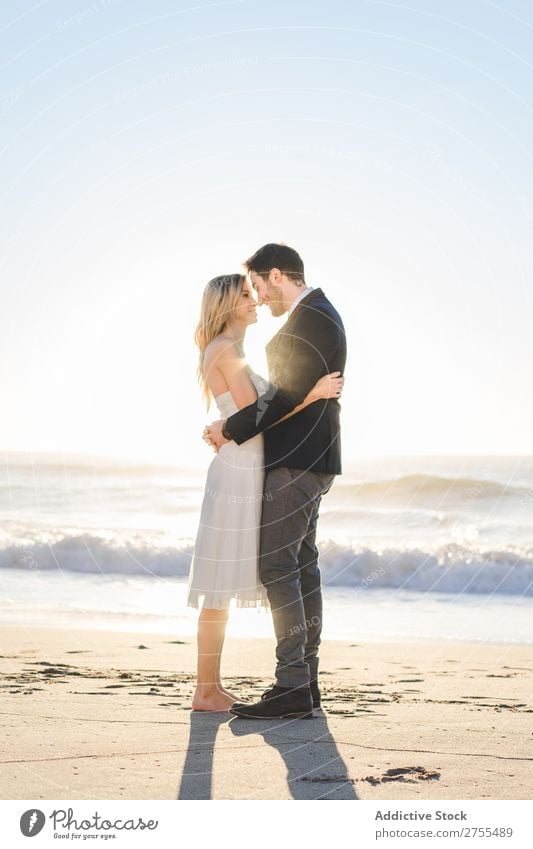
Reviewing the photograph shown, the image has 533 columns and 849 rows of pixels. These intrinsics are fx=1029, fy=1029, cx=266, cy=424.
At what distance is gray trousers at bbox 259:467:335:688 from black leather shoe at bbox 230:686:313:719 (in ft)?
0.16

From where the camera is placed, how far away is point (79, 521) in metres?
18.6

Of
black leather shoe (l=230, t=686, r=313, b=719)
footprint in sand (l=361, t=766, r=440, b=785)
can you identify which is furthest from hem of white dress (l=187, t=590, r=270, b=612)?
footprint in sand (l=361, t=766, r=440, b=785)

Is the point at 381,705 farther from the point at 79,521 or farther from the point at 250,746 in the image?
the point at 79,521

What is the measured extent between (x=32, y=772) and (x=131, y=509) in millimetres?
17209

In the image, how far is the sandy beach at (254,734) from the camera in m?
4.30

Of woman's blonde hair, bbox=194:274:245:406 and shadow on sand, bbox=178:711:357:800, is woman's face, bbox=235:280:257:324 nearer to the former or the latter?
woman's blonde hair, bbox=194:274:245:406

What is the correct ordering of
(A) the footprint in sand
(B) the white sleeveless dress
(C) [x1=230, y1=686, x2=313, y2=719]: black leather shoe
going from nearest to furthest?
(A) the footprint in sand → (C) [x1=230, y1=686, x2=313, y2=719]: black leather shoe → (B) the white sleeveless dress

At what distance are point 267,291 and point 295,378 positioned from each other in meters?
0.54

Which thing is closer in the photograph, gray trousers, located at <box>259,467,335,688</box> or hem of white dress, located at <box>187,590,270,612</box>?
gray trousers, located at <box>259,467,335,688</box>

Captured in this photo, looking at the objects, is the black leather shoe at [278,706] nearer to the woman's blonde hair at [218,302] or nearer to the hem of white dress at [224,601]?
the hem of white dress at [224,601]

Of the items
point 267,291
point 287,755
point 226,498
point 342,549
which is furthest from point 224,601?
point 342,549

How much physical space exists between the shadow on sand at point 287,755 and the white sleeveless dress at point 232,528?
2.19 feet
